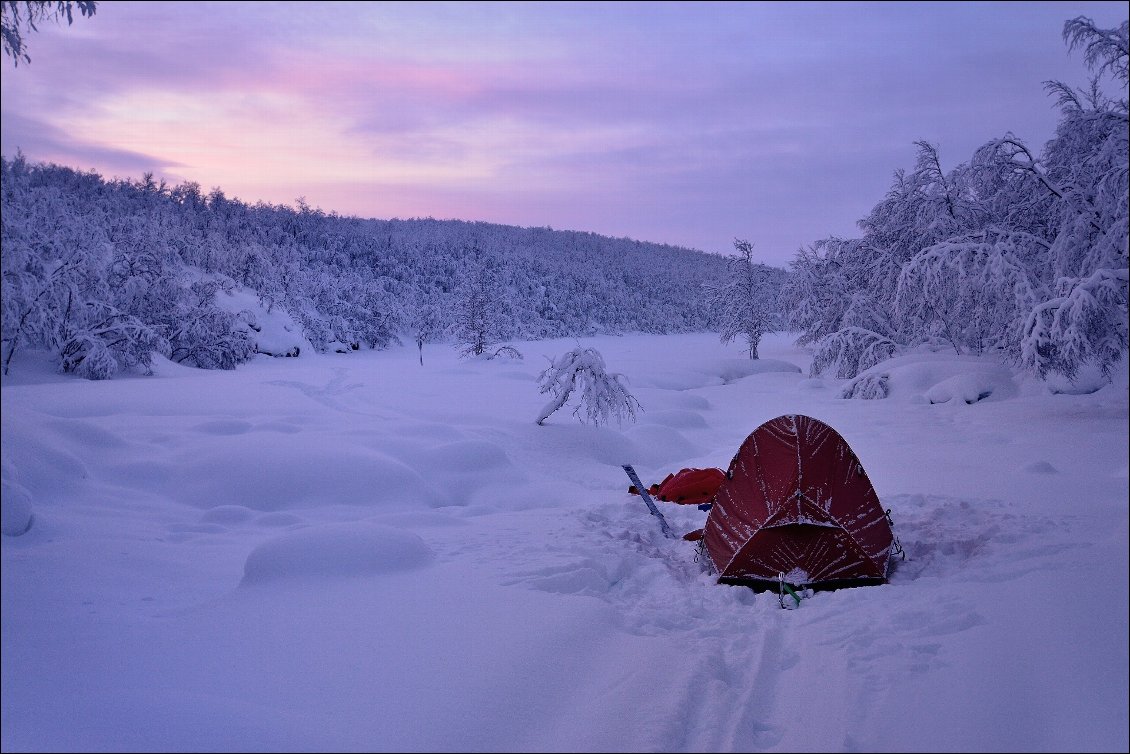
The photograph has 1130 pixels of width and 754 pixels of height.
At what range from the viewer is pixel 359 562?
5574mm

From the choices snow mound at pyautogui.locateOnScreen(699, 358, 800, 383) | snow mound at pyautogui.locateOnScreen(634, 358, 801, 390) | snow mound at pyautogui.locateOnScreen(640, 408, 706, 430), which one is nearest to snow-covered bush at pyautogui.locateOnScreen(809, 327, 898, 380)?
snow mound at pyautogui.locateOnScreen(634, 358, 801, 390)

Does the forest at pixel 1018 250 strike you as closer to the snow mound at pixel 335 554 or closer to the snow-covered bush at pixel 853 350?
the snow-covered bush at pixel 853 350

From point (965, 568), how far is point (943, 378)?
11.7m

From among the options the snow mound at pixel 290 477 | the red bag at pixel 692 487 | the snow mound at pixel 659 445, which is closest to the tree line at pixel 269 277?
the snow mound at pixel 290 477

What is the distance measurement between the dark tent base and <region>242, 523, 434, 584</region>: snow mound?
301 centimetres

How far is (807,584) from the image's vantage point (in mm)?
6422

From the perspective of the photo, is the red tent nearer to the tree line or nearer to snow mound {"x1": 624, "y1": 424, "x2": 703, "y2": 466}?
snow mound {"x1": 624, "y1": 424, "x2": 703, "y2": 466}

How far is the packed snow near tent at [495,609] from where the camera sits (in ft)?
11.1

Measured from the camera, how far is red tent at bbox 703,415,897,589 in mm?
6445

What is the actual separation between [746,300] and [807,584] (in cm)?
2887

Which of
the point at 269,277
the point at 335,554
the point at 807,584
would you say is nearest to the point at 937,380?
the point at 807,584

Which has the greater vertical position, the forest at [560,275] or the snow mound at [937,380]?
the forest at [560,275]

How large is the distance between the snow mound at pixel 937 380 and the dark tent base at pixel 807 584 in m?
9.79

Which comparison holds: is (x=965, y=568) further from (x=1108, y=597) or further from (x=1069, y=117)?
(x=1069, y=117)
